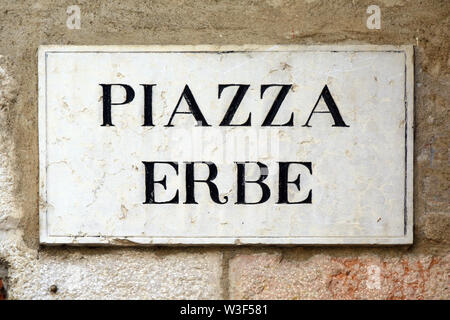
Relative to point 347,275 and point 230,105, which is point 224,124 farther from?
point 347,275

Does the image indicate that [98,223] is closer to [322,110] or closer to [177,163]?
[177,163]

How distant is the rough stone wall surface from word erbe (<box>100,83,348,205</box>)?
127 mm

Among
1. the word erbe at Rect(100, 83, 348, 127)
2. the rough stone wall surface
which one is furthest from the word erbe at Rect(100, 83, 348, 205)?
the rough stone wall surface

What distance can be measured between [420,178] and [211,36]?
0.65m

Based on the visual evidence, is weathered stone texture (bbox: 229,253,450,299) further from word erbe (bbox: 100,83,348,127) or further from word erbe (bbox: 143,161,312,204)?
word erbe (bbox: 100,83,348,127)

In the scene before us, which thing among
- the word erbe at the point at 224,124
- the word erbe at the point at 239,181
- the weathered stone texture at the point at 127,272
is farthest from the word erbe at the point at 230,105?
the weathered stone texture at the point at 127,272

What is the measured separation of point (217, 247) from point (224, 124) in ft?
1.06

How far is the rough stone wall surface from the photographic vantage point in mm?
1242

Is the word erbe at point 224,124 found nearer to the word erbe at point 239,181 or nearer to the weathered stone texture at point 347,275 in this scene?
the word erbe at point 239,181

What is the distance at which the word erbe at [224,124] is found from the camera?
4.06 feet

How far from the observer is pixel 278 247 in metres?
1.26

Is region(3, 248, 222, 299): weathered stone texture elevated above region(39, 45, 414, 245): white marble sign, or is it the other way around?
region(39, 45, 414, 245): white marble sign

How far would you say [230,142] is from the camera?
124 cm

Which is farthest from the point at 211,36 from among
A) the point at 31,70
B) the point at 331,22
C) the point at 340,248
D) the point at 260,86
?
the point at 340,248
